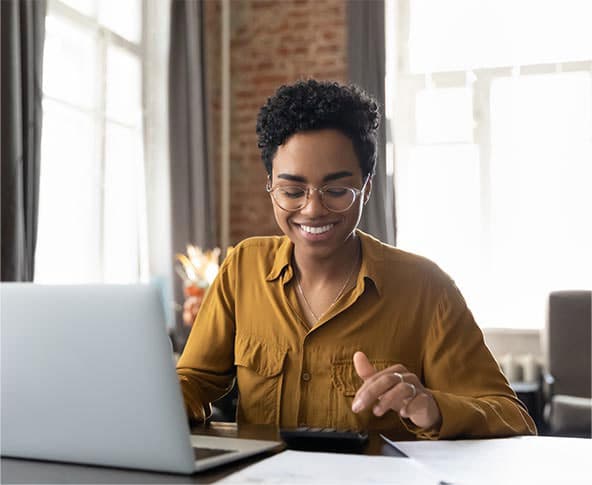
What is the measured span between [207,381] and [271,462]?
61cm

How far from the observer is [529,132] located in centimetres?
485

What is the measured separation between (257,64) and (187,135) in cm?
85

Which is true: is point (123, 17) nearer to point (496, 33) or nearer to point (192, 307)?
point (192, 307)

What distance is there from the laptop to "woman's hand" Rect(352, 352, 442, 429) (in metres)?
0.21

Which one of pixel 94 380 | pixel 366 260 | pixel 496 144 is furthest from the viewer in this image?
pixel 496 144

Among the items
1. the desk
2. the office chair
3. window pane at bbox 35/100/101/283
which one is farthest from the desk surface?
the office chair

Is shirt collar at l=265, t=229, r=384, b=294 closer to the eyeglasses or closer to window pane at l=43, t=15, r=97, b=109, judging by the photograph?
the eyeglasses

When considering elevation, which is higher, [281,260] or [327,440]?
[281,260]

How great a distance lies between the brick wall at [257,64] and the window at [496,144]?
465 millimetres

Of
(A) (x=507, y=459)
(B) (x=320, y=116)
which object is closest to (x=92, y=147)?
(B) (x=320, y=116)

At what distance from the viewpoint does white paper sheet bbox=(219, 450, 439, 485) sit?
3.28 ft

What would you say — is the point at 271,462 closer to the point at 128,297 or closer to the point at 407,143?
the point at 128,297

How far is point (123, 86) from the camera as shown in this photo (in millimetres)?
4551

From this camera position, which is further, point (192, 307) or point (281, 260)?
point (192, 307)
